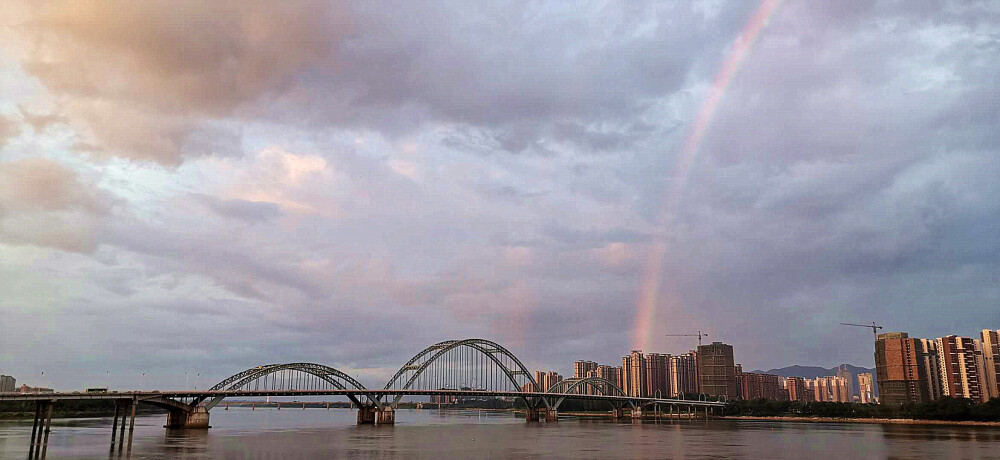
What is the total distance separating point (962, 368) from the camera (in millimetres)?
151000

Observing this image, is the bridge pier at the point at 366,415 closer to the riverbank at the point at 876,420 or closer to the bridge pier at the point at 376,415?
the bridge pier at the point at 376,415

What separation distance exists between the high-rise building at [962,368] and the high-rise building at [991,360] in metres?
2.10

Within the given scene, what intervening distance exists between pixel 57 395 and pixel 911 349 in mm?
176578

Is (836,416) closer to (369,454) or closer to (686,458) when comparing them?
(686,458)

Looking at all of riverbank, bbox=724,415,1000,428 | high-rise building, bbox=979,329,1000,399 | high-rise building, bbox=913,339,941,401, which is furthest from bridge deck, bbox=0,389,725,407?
high-rise building, bbox=979,329,1000,399

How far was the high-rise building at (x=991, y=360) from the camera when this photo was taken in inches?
6014

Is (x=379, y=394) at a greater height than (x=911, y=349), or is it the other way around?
(x=911, y=349)

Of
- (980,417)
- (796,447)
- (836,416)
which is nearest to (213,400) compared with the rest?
(796,447)

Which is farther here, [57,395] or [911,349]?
[911,349]

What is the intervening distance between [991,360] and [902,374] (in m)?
20.6

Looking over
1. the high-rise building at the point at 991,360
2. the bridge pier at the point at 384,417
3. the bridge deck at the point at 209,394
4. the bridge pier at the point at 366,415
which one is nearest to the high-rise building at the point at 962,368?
the high-rise building at the point at 991,360

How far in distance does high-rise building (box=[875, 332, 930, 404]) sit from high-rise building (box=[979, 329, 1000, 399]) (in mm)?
13188

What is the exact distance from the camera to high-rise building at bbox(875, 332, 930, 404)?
15800cm

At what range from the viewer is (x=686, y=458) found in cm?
4509
